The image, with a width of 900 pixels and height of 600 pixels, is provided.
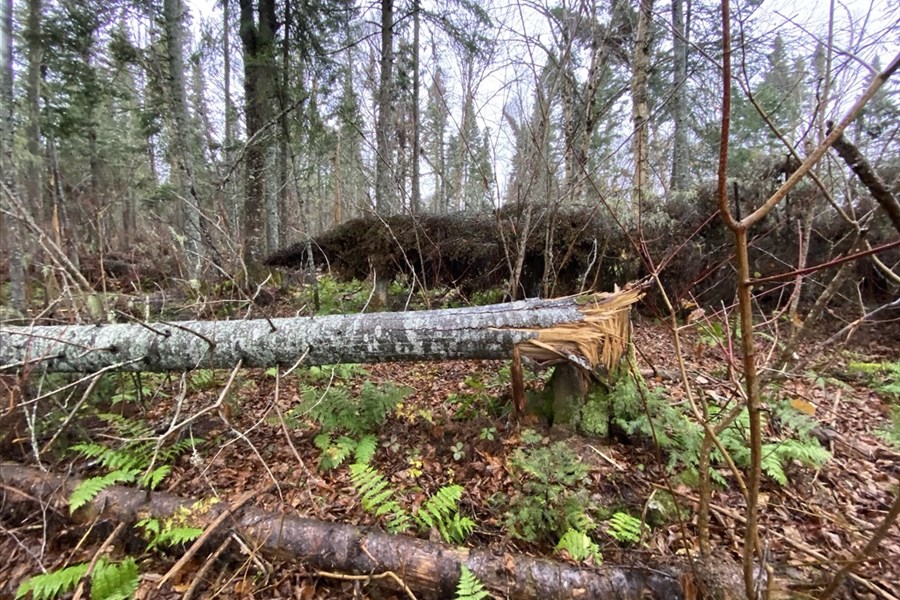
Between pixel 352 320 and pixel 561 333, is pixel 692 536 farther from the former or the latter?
pixel 352 320

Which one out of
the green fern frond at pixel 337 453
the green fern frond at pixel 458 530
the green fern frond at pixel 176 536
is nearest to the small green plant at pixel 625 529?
the green fern frond at pixel 458 530

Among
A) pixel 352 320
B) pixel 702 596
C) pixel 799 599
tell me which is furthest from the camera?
pixel 352 320

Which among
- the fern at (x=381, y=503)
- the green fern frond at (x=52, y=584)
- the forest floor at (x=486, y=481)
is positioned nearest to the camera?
the green fern frond at (x=52, y=584)

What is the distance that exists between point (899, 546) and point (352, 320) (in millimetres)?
3394

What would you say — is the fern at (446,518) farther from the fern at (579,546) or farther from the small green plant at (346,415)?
the small green plant at (346,415)

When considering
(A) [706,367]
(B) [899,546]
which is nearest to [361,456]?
(B) [899,546]

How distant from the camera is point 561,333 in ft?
8.82

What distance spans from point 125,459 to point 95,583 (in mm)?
1035

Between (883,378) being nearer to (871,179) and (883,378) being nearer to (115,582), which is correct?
(871,179)

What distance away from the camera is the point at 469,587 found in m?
1.69

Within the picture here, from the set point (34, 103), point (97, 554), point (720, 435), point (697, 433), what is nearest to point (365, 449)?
point (97, 554)

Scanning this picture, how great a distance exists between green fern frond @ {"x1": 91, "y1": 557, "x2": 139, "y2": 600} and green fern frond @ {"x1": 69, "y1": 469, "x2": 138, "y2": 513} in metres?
0.55

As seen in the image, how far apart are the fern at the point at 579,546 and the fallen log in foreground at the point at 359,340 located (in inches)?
41.3

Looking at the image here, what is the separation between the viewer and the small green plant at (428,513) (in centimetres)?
214
